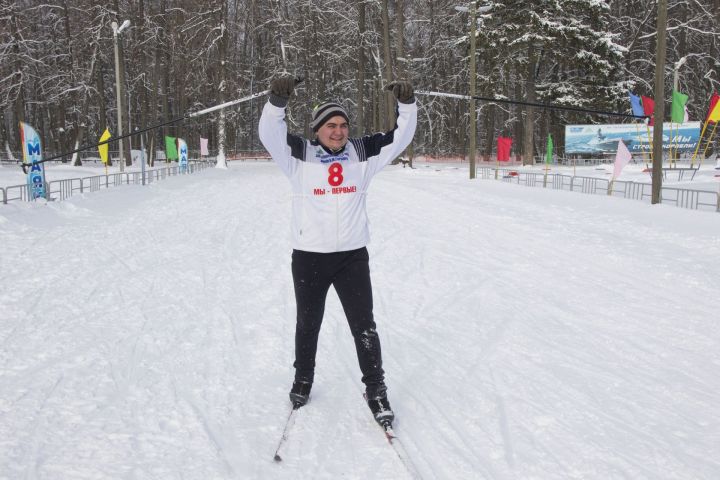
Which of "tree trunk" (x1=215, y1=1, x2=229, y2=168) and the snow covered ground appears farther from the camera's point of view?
"tree trunk" (x1=215, y1=1, x2=229, y2=168)

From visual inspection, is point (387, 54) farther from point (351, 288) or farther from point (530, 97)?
point (351, 288)

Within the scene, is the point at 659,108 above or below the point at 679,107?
below

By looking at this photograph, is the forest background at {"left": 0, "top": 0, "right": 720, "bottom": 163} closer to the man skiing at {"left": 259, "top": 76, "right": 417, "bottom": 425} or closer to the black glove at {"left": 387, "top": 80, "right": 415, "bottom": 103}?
the black glove at {"left": 387, "top": 80, "right": 415, "bottom": 103}

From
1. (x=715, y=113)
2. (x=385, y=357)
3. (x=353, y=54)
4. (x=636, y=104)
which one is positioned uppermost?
(x=353, y=54)

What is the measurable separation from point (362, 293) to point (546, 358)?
2219 mm

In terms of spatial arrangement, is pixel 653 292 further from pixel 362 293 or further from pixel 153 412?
pixel 153 412

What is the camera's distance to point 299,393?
13.5 ft

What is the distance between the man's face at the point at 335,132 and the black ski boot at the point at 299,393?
161cm

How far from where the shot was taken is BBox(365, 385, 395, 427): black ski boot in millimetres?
3762

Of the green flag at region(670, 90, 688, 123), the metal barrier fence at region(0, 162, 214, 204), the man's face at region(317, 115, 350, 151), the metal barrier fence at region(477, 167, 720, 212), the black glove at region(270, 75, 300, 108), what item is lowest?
the metal barrier fence at region(477, 167, 720, 212)

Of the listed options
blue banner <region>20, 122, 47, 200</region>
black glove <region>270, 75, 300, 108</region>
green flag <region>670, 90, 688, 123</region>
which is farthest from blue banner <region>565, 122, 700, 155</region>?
black glove <region>270, 75, 300, 108</region>

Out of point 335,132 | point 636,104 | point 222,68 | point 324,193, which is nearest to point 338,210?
point 324,193

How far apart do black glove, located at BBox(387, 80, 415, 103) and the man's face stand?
0.40m

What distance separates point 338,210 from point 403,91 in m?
0.88
